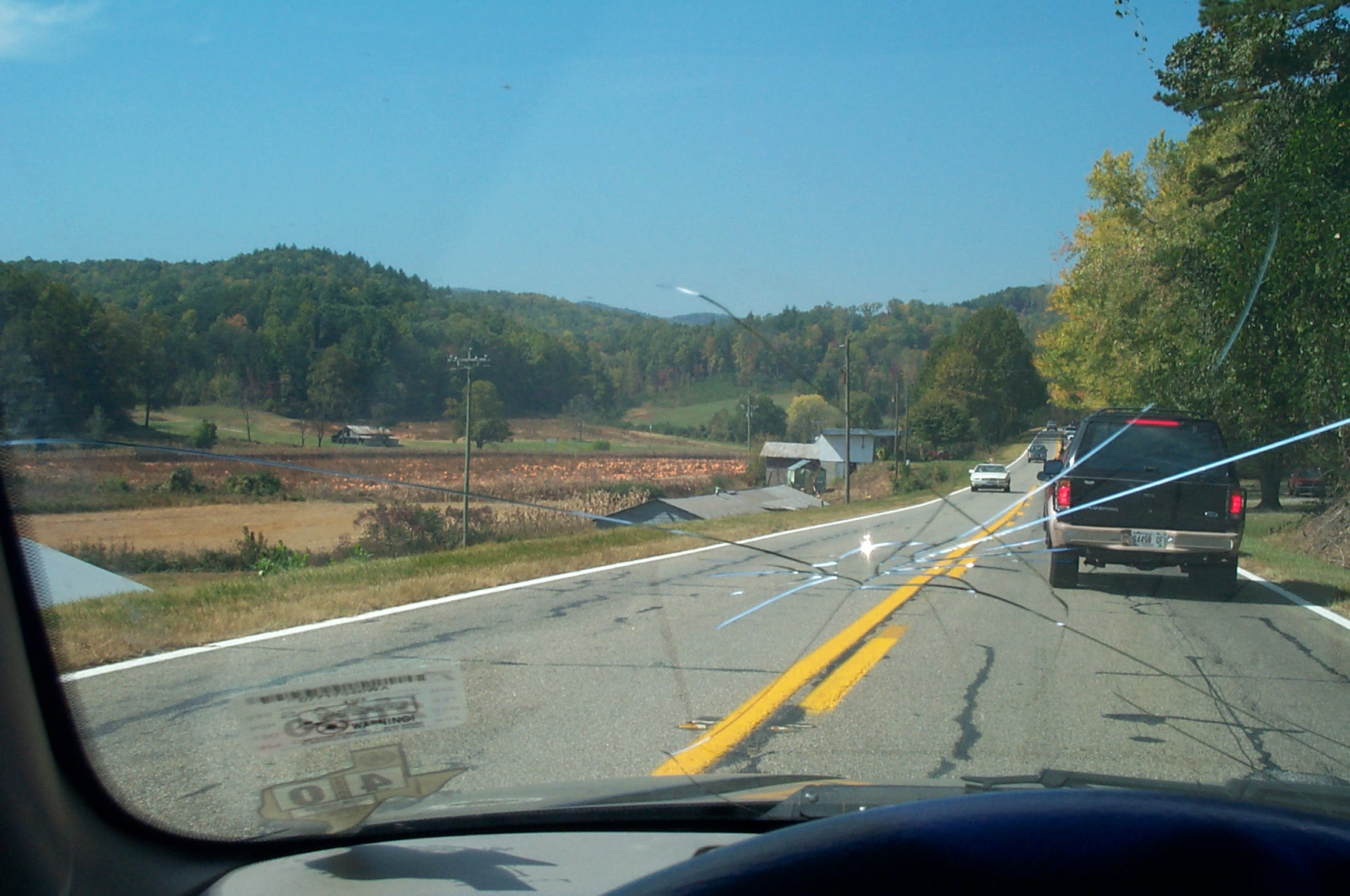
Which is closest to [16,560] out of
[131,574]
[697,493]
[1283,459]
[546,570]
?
[131,574]

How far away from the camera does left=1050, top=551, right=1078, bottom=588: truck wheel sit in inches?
445

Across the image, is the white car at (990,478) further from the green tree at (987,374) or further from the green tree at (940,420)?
the green tree at (940,420)

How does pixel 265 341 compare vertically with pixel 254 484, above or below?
above

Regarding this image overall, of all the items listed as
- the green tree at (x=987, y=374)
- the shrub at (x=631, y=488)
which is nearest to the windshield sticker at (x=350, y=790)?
the shrub at (x=631, y=488)

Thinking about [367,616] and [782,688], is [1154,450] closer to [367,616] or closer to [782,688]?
[782,688]

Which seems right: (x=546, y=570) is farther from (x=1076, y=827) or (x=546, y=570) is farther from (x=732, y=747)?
(x=1076, y=827)

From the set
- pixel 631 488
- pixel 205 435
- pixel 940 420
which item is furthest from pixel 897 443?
pixel 205 435

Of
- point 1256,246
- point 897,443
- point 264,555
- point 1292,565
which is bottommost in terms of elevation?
point 1292,565

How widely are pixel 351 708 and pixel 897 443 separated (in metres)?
14.4

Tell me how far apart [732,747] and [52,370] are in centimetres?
383

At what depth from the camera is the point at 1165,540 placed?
10438 mm

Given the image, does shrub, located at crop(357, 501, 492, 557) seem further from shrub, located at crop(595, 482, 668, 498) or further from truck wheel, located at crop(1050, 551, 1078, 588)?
truck wheel, located at crop(1050, 551, 1078, 588)

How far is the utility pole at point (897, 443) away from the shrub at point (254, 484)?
25.9 feet

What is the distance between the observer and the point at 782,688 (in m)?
6.57
